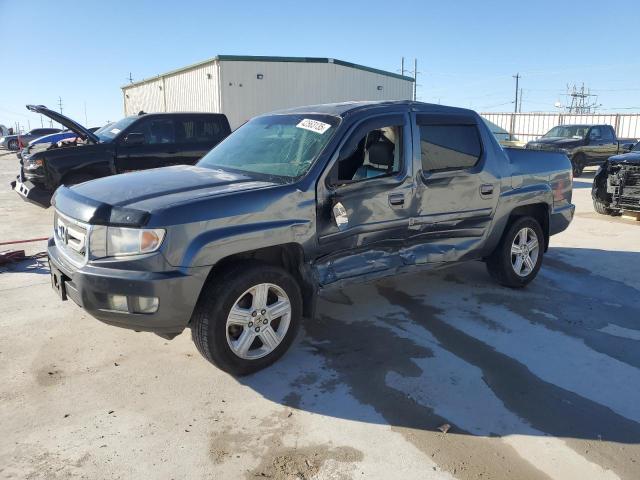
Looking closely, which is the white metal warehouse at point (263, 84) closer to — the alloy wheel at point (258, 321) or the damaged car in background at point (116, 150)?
the damaged car in background at point (116, 150)

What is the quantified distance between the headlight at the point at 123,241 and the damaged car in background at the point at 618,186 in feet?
28.8

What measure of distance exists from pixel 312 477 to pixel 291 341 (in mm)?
1246

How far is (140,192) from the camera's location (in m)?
3.40

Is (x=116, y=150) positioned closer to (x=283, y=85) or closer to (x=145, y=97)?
(x=283, y=85)

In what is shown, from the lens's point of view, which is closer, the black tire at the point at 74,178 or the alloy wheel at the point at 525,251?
the alloy wheel at the point at 525,251

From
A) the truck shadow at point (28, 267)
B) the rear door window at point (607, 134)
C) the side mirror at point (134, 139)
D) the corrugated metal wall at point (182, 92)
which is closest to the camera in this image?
the truck shadow at point (28, 267)

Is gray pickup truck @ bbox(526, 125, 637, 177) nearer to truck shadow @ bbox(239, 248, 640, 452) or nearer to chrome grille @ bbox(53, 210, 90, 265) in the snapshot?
truck shadow @ bbox(239, 248, 640, 452)

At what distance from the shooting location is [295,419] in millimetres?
3035

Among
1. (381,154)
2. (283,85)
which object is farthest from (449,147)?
(283,85)

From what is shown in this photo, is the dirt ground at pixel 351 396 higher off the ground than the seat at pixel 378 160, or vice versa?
the seat at pixel 378 160

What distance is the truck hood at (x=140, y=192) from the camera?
10.3 feet

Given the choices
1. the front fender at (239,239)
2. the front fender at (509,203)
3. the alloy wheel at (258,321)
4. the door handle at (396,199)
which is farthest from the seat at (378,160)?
the front fender at (509,203)

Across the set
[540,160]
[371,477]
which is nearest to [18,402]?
[371,477]

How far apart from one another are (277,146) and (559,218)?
3.38 meters
